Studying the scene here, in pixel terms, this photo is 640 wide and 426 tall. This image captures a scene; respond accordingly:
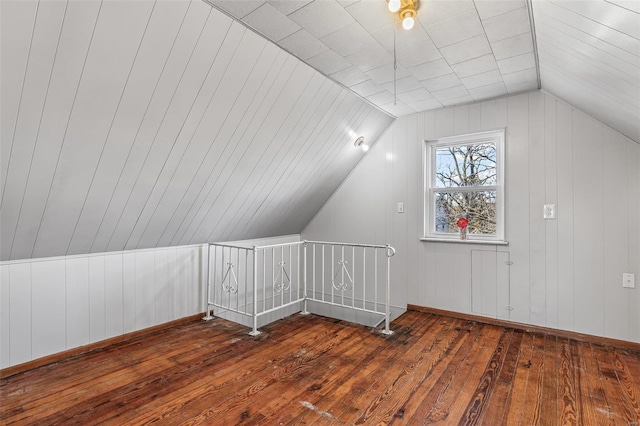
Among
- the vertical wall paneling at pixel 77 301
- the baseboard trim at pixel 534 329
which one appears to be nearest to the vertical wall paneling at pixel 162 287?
the vertical wall paneling at pixel 77 301

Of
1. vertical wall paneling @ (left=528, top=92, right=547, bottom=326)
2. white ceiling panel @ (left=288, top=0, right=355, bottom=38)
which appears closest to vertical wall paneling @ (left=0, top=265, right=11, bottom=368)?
white ceiling panel @ (left=288, top=0, right=355, bottom=38)

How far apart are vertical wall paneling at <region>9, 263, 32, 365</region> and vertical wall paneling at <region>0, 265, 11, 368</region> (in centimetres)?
2

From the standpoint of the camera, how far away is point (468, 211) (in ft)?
12.3

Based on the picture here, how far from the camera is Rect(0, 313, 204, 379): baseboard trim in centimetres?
243

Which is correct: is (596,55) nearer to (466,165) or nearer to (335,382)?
(466,165)

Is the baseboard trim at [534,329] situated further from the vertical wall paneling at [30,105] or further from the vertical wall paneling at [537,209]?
the vertical wall paneling at [30,105]

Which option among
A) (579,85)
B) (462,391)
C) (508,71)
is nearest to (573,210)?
(579,85)

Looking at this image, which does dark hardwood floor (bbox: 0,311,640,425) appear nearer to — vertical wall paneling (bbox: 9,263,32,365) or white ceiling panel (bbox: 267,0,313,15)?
vertical wall paneling (bbox: 9,263,32,365)

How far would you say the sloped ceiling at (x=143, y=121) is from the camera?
1.64m

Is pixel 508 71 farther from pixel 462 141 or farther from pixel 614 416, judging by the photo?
pixel 614 416

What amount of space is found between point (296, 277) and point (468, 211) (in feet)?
8.67

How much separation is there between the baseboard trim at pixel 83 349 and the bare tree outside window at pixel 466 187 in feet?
10.3

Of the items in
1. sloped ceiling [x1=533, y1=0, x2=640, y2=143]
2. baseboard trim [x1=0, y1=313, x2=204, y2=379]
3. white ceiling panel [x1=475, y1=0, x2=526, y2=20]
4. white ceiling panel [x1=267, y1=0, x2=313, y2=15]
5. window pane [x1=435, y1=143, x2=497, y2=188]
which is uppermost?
white ceiling panel [x1=475, y1=0, x2=526, y2=20]

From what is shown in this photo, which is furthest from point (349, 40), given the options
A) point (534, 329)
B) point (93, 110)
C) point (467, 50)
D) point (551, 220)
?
point (534, 329)
